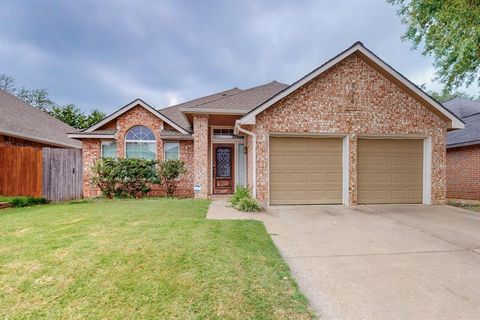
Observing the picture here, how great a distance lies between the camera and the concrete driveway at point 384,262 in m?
2.80

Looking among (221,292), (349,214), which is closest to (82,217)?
(221,292)

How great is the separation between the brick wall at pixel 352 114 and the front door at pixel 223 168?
3.89 m

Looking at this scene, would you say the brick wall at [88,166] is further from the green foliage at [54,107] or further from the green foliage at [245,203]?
the green foliage at [54,107]

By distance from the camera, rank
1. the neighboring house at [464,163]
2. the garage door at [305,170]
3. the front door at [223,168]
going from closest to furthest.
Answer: the garage door at [305,170]
the neighboring house at [464,163]
the front door at [223,168]

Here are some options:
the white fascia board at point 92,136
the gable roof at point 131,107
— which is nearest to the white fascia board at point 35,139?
the white fascia board at point 92,136

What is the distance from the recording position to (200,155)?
10.8 metres

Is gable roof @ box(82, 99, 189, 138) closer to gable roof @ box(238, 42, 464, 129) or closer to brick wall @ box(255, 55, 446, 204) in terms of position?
gable roof @ box(238, 42, 464, 129)

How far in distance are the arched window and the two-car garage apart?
583 centimetres

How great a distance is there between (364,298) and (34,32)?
866 inches

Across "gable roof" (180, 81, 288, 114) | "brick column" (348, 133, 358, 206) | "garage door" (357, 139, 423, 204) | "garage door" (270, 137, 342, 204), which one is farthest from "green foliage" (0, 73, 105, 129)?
"garage door" (357, 139, 423, 204)

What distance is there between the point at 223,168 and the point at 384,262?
29.5 ft

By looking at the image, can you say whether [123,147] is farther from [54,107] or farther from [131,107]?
[54,107]

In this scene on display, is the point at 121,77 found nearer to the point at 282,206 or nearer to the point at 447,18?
the point at 282,206

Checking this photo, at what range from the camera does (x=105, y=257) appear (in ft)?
12.4
